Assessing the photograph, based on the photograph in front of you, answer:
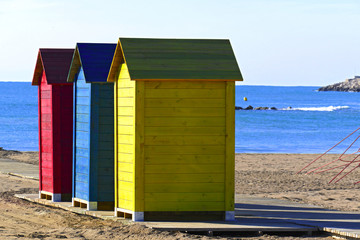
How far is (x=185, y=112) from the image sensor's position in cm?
1093

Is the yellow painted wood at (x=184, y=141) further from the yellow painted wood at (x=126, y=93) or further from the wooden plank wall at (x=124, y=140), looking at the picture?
the yellow painted wood at (x=126, y=93)

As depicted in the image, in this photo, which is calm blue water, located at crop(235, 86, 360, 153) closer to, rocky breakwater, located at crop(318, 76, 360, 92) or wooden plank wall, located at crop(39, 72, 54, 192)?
wooden plank wall, located at crop(39, 72, 54, 192)

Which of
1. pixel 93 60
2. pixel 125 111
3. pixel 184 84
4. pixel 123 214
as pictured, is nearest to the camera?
pixel 184 84

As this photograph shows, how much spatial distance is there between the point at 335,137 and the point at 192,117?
37.3m

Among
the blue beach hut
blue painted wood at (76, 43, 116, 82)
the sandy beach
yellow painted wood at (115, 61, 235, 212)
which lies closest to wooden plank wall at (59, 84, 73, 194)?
the sandy beach

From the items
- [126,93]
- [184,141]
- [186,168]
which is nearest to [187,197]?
[186,168]

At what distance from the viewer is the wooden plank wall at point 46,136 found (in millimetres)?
13734

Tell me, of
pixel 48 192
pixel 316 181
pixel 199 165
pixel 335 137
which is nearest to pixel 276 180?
pixel 316 181

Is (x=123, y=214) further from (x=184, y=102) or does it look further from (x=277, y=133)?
(x=277, y=133)

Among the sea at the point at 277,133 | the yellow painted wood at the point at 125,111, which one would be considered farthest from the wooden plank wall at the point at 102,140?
the sea at the point at 277,133

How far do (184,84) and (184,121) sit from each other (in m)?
0.52

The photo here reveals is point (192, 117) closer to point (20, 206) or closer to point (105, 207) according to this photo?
point (105, 207)

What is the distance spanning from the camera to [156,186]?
10.9 metres

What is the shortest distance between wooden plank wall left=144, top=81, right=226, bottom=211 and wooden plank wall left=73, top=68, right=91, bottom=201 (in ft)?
5.46
